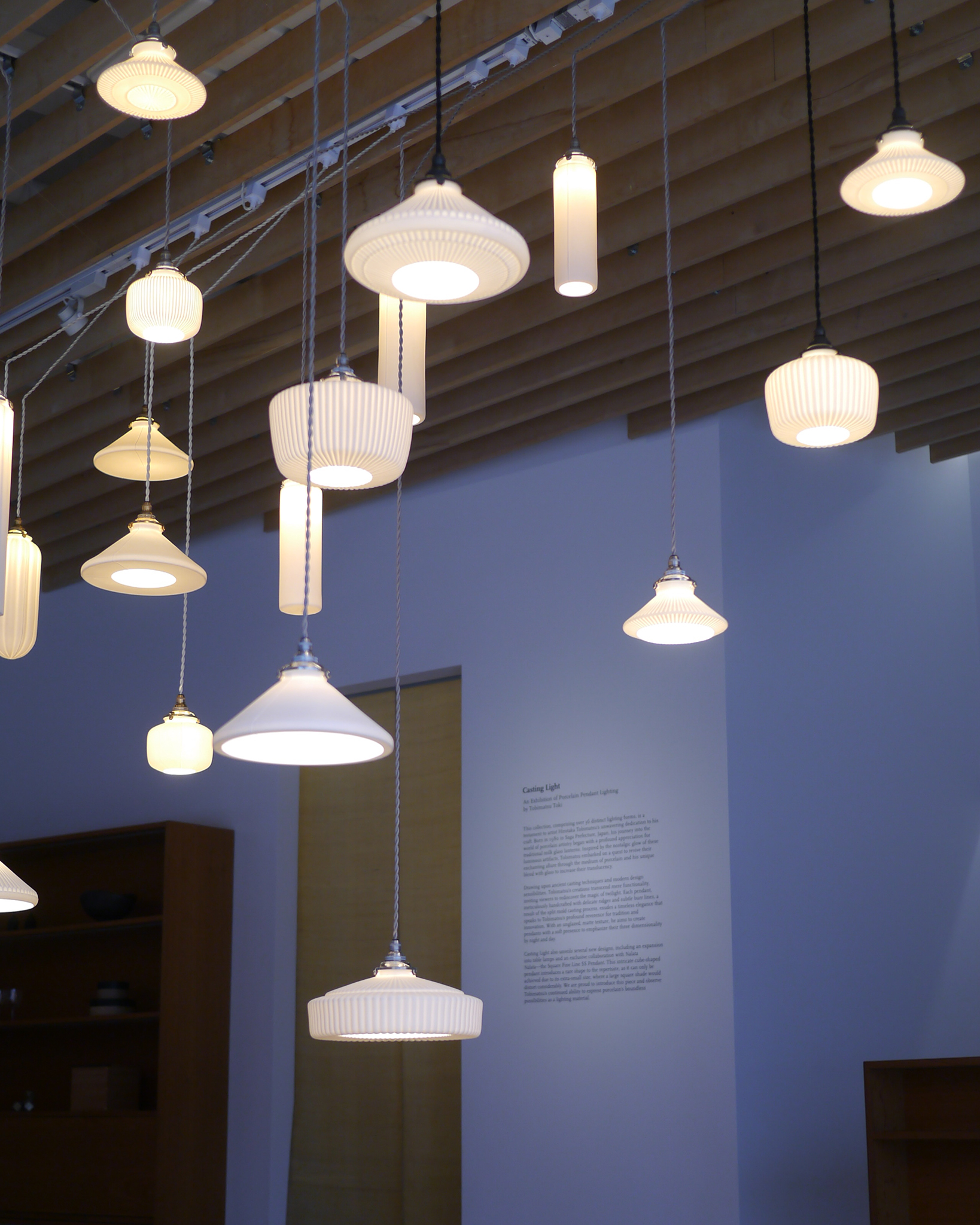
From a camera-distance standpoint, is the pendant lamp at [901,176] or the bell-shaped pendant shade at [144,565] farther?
the bell-shaped pendant shade at [144,565]

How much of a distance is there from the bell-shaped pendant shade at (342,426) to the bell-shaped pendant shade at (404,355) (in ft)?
2.19

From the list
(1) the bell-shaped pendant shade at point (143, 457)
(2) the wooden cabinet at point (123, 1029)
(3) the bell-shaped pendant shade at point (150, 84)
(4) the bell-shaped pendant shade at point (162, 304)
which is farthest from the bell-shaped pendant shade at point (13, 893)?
(2) the wooden cabinet at point (123, 1029)

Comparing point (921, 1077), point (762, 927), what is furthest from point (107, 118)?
point (921, 1077)

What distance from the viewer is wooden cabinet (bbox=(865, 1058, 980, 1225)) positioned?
4445 millimetres

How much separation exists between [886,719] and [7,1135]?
435cm

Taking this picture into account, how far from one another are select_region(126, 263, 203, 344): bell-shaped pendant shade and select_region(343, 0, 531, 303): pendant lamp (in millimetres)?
1367

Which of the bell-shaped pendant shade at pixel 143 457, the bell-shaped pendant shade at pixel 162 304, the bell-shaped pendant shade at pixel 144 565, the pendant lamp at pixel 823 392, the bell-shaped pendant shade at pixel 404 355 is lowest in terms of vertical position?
the bell-shaped pendant shade at pixel 144 565

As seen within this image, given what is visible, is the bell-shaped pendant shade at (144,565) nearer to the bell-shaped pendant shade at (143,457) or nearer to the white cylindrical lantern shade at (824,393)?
the bell-shaped pendant shade at (143,457)

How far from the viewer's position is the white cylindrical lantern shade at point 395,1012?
8.85 feet

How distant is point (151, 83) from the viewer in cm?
323

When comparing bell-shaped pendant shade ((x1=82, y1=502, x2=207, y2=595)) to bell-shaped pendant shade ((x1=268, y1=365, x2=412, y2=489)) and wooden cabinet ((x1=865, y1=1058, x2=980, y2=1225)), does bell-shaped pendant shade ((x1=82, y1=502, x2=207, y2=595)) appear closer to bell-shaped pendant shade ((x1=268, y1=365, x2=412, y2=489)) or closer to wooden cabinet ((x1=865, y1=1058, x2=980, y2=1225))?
bell-shaped pendant shade ((x1=268, y1=365, x2=412, y2=489))

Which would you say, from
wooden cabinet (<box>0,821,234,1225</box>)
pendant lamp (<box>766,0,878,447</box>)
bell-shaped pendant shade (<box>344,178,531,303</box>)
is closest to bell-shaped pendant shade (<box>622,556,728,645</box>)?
pendant lamp (<box>766,0,878,447</box>)

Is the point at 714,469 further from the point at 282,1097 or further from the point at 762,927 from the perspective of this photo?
the point at 282,1097

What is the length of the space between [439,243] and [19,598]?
215 cm
